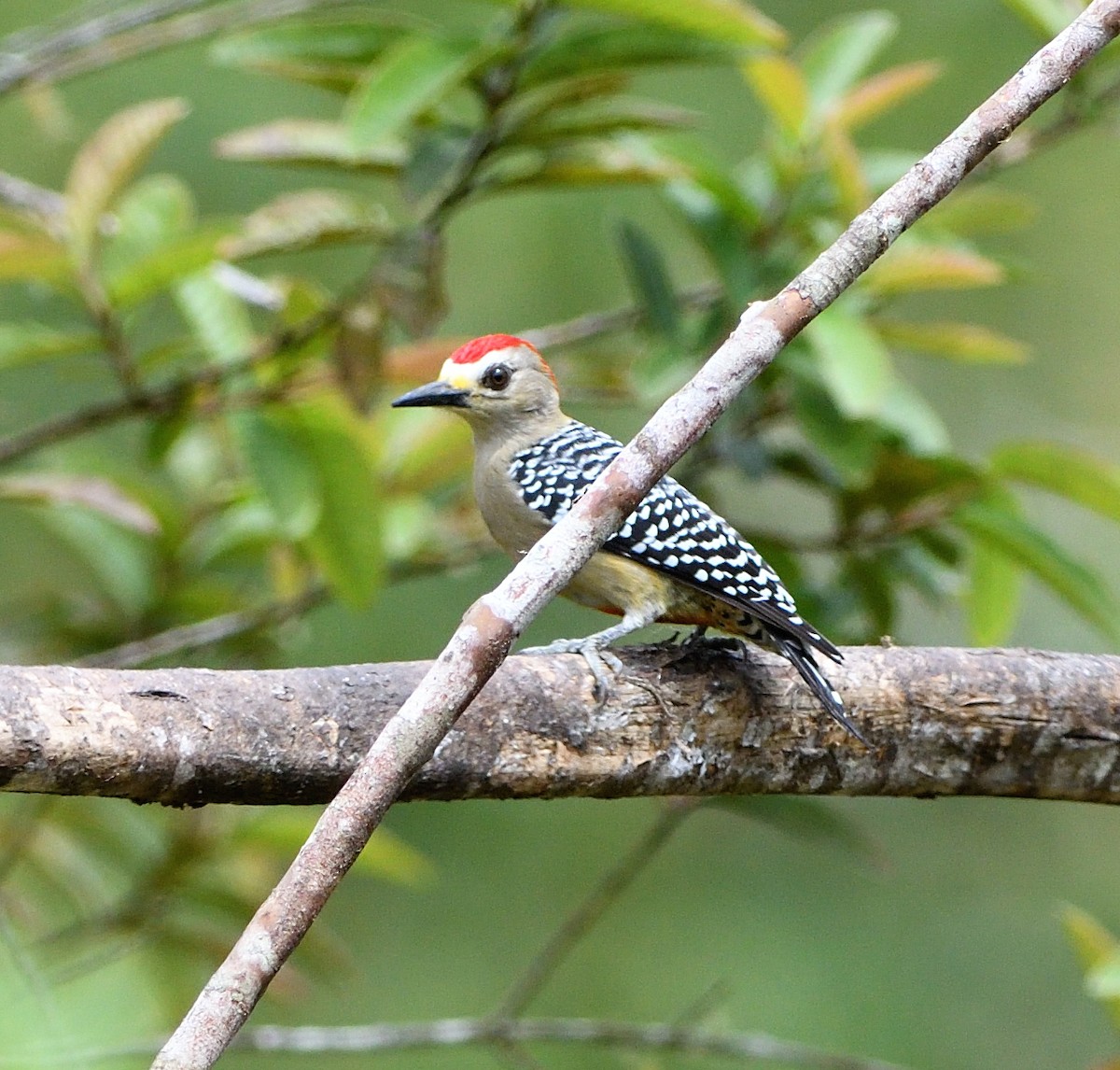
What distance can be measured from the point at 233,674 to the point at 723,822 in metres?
6.02

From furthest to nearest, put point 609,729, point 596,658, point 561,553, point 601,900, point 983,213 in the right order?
point 983,213
point 601,900
point 596,658
point 609,729
point 561,553

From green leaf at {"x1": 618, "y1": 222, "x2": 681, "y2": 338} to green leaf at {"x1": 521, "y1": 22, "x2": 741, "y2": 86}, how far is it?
562 mm

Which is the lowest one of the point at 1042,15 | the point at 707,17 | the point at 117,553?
the point at 117,553

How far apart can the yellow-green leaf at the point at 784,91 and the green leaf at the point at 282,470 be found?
1.56 m

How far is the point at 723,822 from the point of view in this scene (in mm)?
8227

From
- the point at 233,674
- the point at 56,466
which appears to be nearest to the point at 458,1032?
the point at 233,674

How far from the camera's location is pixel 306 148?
3.73 metres

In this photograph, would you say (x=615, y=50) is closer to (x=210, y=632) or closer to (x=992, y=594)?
(x=992, y=594)

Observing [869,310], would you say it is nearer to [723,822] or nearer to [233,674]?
[233,674]

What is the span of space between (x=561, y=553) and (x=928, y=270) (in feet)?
7.07

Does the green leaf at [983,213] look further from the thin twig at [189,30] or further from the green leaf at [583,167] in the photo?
the thin twig at [189,30]

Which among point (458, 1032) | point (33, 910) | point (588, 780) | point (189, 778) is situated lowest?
point (458, 1032)

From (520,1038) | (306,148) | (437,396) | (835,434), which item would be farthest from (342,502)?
(520,1038)

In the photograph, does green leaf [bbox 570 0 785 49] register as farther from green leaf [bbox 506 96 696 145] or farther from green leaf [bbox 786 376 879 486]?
green leaf [bbox 786 376 879 486]
